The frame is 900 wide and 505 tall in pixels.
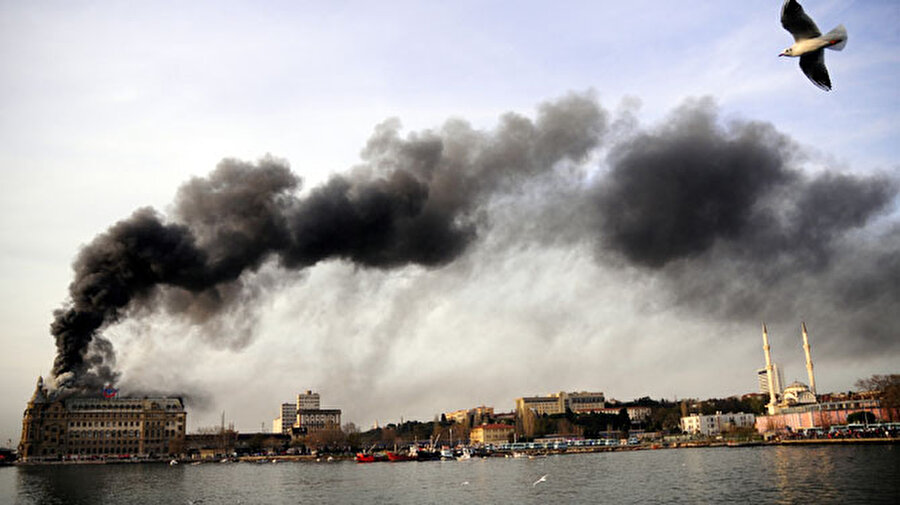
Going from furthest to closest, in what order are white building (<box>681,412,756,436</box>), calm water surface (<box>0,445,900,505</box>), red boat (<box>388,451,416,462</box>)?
white building (<box>681,412,756,436</box>), red boat (<box>388,451,416,462</box>), calm water surface (<box>0,445,900,505</box>)

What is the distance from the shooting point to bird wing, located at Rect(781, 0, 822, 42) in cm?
1766

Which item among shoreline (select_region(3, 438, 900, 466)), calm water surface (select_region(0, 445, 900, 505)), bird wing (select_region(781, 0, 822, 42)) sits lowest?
shoreline (select_region(3, 438, 900, 466))

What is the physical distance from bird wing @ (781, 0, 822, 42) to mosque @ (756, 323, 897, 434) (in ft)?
360

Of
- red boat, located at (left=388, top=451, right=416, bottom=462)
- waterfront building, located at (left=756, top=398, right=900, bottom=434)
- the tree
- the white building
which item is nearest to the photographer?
the tree

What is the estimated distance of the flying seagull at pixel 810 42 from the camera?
17.7 m

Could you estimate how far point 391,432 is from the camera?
19625 centimetres

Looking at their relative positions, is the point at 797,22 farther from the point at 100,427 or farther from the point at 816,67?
the point at 100,427

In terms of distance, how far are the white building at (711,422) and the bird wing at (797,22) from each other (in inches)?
6584

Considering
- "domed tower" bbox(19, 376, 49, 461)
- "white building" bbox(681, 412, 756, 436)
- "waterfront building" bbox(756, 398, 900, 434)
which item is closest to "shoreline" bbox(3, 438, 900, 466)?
"domed tower" bbox(19, 376, 49, 461)

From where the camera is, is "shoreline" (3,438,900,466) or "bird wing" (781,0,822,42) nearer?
"bird wing" (781,0,822,42)

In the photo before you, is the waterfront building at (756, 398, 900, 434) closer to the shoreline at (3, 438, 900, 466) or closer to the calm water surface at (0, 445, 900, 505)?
the shoreline at (3, 438, 900, 466)

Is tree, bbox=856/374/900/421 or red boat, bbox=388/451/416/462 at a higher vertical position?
tree, bbox=856/374/900/421

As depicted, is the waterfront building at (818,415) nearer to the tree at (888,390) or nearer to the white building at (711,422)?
the tree at (888,390)

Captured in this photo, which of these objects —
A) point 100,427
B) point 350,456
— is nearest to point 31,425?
point 100,427
